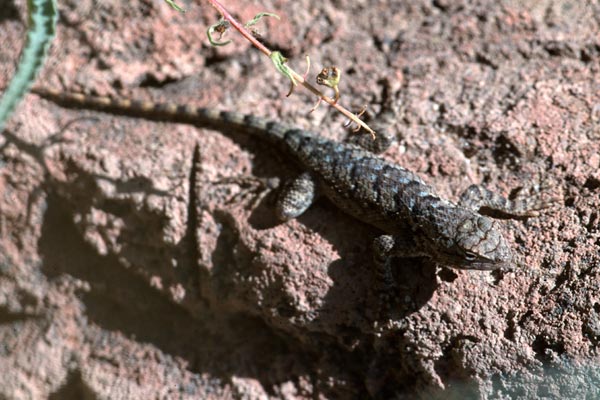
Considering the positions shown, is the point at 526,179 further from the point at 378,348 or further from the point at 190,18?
the point at 190,18

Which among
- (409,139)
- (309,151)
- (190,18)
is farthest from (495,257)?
(190,18)

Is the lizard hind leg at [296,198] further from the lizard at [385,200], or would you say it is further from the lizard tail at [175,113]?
the lizard tail at [175,113]

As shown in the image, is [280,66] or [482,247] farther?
[482,247]

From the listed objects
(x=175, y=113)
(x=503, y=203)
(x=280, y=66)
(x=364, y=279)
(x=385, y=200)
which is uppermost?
(x=175, y=113)

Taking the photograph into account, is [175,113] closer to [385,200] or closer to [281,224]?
[281,224]

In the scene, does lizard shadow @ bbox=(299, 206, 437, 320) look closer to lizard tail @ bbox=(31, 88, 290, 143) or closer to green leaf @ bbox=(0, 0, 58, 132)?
lizard tail @ bbox=(31, 88, 290, 143)

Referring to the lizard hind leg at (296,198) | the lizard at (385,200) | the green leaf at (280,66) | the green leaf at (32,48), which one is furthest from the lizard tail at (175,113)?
the green leaf at (32,48)

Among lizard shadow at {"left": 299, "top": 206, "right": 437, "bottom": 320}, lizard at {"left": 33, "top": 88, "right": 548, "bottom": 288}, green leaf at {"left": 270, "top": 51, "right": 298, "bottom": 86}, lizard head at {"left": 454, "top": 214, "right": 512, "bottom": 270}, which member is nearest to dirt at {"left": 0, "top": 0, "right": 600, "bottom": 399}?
lizard shadow at {"left": 299, "top": 206, "right": 437, "bottom": 320}

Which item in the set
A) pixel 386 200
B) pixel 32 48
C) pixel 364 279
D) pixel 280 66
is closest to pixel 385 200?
pixel 386 200
